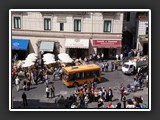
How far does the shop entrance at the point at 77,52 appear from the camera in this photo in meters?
17.5

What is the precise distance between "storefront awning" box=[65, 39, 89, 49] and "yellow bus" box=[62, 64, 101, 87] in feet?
3.73

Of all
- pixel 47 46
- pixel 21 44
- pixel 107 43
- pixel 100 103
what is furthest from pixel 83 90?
pixel 21 44

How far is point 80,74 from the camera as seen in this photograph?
19.9m

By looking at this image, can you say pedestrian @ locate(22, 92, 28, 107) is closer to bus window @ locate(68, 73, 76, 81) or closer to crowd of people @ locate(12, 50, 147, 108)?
crowd of people @ locate(12, 50, 147, 108)

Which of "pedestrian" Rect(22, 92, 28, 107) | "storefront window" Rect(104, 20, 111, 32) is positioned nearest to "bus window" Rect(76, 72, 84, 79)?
"storefront window" Rect(104, 20, 111, 32)

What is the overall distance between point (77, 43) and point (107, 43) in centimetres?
169

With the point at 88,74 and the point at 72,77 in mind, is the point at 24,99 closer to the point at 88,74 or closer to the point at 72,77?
the point at 72,77

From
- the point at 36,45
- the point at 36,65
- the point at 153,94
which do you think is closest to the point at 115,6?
the point at 153,94

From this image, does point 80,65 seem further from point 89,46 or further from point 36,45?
point 36,45

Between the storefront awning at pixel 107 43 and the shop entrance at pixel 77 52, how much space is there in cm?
74

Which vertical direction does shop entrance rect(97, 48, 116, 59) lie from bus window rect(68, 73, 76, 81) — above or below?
above

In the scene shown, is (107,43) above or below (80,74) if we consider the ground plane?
above

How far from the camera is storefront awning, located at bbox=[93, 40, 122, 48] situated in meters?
18.4

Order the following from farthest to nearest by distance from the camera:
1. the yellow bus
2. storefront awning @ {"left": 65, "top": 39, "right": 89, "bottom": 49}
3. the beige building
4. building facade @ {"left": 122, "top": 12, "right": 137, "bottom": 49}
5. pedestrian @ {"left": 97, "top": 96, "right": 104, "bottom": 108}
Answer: the yellow bus < building facade @ {"left": 122, "top": 12, "right": 137, "bottom": 49} < the beige building < storefront awning @ {"left": 65, "top": 39, "right": 89, "bottom": 49} < pedestrian @ {"left": 97, "top": 96, "right": 104, "bottom": 108}
